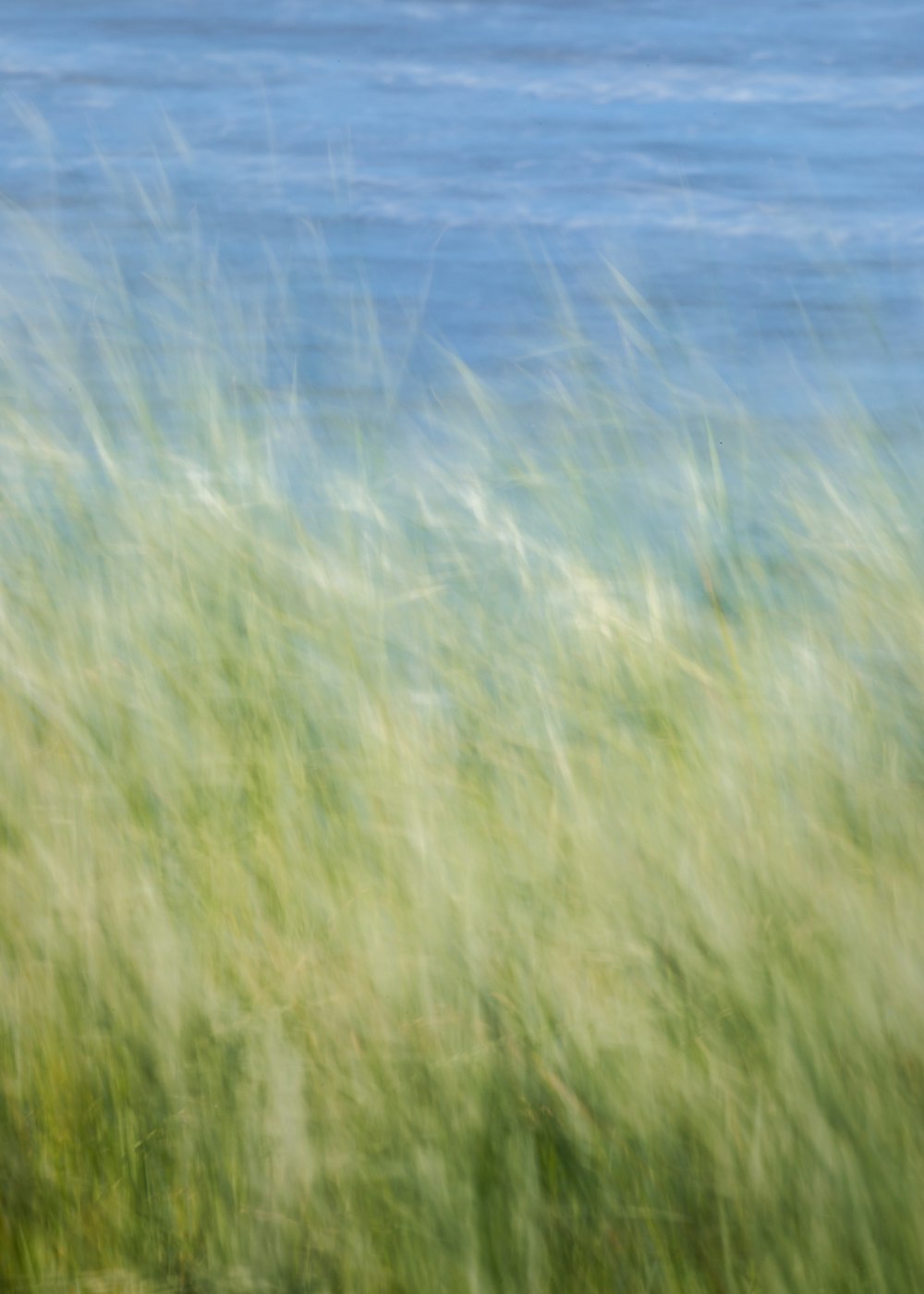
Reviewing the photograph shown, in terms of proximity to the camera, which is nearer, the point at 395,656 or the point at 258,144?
the point at 395,656

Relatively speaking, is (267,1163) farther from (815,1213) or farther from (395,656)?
(395,656)

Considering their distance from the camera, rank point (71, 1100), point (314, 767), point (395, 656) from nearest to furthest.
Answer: point (71, 1100) < point (314, 767) < point (395, 656)

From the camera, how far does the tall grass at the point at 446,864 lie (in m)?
1.17

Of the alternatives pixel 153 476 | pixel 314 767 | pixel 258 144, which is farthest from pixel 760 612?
pixel 258 144

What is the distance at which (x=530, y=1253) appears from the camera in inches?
44.6

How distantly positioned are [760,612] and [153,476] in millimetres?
707

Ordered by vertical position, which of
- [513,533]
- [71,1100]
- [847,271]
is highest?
[847,271]

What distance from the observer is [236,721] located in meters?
1.55

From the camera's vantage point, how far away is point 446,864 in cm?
138

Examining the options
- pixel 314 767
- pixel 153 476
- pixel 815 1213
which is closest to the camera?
pixel 815 1213

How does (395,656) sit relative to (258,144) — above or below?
below

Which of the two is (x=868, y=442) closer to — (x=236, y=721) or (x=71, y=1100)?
(x=236, y=721)

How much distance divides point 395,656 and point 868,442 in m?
0.69

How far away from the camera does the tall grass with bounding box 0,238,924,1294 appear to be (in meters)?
1.17
